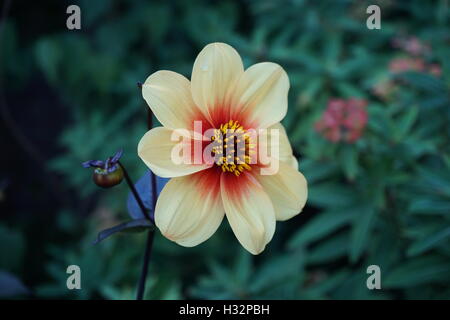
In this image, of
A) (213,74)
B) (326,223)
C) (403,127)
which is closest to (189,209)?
(213,74)

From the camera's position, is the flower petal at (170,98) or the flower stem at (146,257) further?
the flower stem at (146,257)

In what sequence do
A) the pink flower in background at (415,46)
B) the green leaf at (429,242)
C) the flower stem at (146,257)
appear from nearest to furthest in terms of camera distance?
1. the flower stem at (146,257)
2. the green leaf at (429,242)
3. the pink flower in background at (415,46)

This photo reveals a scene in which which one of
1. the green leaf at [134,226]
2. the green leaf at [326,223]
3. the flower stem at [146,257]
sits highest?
the green leaf at [134,226]

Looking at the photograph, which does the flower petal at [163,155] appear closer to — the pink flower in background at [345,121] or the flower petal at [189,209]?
the flower petal at [189,209]

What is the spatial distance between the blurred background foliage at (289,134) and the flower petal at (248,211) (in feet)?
1.51

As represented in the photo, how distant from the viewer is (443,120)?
1.48 m

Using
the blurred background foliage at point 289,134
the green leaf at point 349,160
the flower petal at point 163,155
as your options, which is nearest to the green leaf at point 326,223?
the blurred background foliage at point 289,134

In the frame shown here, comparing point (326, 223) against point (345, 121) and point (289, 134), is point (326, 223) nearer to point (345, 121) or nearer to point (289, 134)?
point (345, 121)

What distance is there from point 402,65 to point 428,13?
519 millimetres

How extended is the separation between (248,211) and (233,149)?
0.33 ft

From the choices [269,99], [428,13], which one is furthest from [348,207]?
[428,13]

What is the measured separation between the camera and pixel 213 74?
2.39 feet

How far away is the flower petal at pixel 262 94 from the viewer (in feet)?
2.50

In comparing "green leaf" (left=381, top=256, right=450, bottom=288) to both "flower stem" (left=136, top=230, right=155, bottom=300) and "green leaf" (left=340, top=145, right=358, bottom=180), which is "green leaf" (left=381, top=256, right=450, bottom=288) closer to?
"green leaf" (left=340, top=145, right=358, bottom=180)
